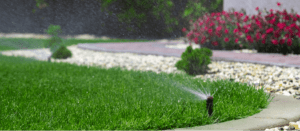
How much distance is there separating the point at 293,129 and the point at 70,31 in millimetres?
19526

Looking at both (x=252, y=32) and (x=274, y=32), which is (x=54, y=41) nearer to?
(x=252, y=32)

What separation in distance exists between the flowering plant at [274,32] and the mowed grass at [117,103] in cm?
450

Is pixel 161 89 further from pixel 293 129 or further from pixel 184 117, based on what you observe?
pixel 293 129

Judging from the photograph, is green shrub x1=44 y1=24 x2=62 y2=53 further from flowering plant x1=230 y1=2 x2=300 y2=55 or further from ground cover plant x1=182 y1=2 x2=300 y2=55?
flowering plant x1=230 y1=2 x2=300 y2=55

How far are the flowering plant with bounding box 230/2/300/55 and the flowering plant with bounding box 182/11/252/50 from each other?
50 cm

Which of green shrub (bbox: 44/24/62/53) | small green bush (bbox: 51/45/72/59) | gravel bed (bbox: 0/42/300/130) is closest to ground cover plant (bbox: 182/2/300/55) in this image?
gravel bed (bbox: 0/42/300/130)

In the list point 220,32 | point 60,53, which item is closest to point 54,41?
point 60,53

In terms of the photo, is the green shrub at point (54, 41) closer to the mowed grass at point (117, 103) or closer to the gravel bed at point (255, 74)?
the gravel bed at point (255, 74)

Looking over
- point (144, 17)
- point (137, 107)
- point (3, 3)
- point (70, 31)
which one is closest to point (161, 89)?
point (137, 107)

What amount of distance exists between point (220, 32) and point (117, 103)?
7287mm

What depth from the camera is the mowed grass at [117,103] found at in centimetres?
280

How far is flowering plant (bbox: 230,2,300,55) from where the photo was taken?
8.30 m

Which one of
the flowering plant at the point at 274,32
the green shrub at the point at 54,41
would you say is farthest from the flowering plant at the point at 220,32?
the green shrub at the point at 54,41

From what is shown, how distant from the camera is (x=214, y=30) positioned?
34.0ft
